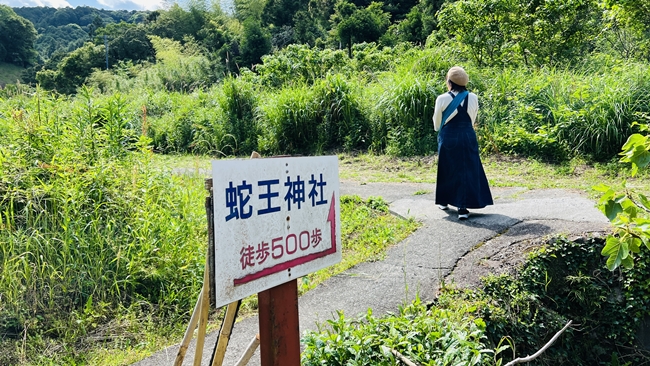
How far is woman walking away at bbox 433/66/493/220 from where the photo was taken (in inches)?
196

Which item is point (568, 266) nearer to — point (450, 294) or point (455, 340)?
point (450, 294)

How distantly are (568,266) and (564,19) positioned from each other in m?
8.69

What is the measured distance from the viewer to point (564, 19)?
10.9 meters

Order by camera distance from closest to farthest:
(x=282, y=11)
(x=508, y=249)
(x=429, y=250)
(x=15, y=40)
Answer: (x=508, y=249), (x=429, y=250), (x=282, y=11), (x=15, y=40)

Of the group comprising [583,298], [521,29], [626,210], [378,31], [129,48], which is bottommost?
[583,298]

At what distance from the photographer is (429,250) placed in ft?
14.1

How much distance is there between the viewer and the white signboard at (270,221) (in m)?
1.41

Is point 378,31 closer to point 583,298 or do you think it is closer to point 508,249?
point 508,249

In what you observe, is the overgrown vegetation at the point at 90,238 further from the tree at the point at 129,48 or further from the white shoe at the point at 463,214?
the tree at the point at 129,48

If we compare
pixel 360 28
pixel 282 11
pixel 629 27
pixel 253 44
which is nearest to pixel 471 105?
pixel 629 27

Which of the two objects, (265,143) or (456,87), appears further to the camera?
(265,143)

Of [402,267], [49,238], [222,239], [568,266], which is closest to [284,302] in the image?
[222,239]

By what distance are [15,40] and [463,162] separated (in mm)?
56705

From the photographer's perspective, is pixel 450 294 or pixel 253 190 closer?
pixel 253 190
